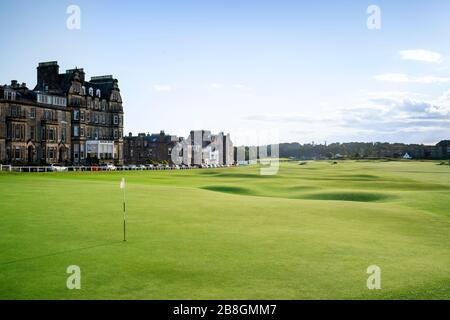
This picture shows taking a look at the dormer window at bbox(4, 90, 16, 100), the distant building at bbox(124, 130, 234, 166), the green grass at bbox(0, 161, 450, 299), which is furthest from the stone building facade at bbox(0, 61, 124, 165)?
the green grass at bbox(0, 161, 450, 299)

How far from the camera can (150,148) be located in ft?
520

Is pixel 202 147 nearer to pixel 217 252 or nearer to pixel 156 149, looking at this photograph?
pixel 156 149

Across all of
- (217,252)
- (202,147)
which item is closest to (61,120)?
(202,147)

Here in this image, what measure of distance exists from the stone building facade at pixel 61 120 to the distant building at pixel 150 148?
34.3m

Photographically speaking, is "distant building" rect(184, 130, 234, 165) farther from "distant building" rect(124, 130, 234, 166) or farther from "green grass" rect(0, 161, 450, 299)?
"green grass" rect(0, 161, 450, 299)

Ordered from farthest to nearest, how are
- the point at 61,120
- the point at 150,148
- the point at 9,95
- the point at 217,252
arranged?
the point at 150,148 < the point at 61,120 < the point at 9,95 < the point at 217,252

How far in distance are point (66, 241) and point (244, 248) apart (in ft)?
20.9

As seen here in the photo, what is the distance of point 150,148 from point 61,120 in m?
59.8

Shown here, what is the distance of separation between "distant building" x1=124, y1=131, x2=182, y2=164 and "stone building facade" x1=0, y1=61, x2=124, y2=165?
113 ft

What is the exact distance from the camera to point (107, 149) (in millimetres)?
115562

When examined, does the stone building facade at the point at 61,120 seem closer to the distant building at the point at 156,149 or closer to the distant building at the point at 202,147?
the distant building at the point at 156,149

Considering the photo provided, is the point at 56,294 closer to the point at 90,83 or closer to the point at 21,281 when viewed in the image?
the point at 21,281

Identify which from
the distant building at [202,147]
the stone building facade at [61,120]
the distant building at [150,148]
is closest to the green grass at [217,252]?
the stone building facade at [61,120]

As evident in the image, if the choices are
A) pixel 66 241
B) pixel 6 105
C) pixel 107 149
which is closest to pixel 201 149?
pixel 107 149
